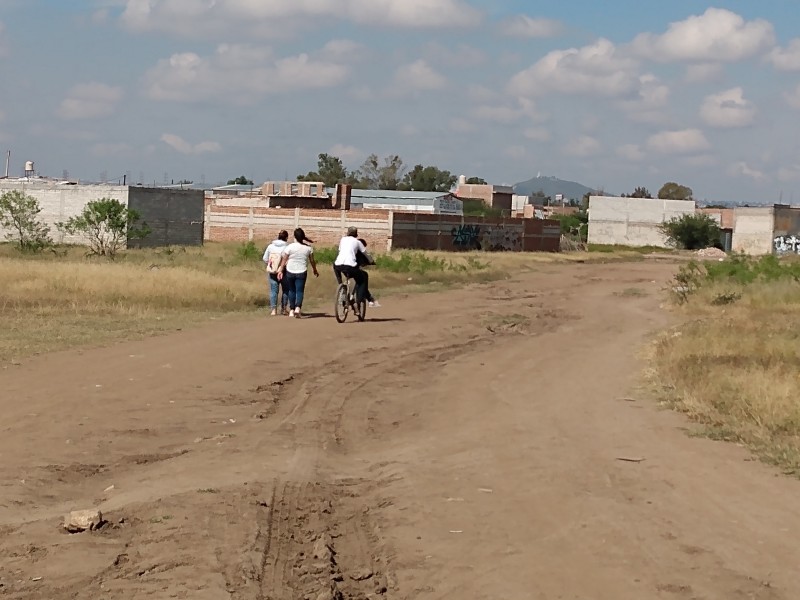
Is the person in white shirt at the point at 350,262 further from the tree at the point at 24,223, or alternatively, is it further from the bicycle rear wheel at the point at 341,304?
the tree at the point at 24,223

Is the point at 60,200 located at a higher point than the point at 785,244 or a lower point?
higher

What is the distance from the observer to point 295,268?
792 inches

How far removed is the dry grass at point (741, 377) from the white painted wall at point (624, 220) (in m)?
73.9

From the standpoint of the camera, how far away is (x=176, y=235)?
57.8 metres

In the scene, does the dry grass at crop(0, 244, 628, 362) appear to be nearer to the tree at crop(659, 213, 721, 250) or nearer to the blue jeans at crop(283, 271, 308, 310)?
the blue jeans at crop(283, 271, 308, 310)

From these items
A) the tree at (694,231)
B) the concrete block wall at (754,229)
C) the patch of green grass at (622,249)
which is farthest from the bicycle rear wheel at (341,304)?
the tree at (694,231)

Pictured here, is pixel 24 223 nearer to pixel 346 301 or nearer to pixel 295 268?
pixel 295 268

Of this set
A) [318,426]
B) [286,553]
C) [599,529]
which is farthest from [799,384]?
[286,553]

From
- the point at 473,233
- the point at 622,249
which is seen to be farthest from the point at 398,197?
the point at 473,233

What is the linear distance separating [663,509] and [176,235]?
52492mm

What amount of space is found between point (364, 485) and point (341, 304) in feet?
38.9

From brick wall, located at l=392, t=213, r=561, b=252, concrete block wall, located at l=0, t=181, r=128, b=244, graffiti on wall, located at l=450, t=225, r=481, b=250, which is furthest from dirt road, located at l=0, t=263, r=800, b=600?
graffiti on wall, located at l=450, t=225, r=481, b=250

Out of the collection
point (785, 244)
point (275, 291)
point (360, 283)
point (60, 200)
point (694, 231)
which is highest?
point (60, 200)

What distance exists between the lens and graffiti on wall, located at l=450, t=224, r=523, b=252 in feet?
205
